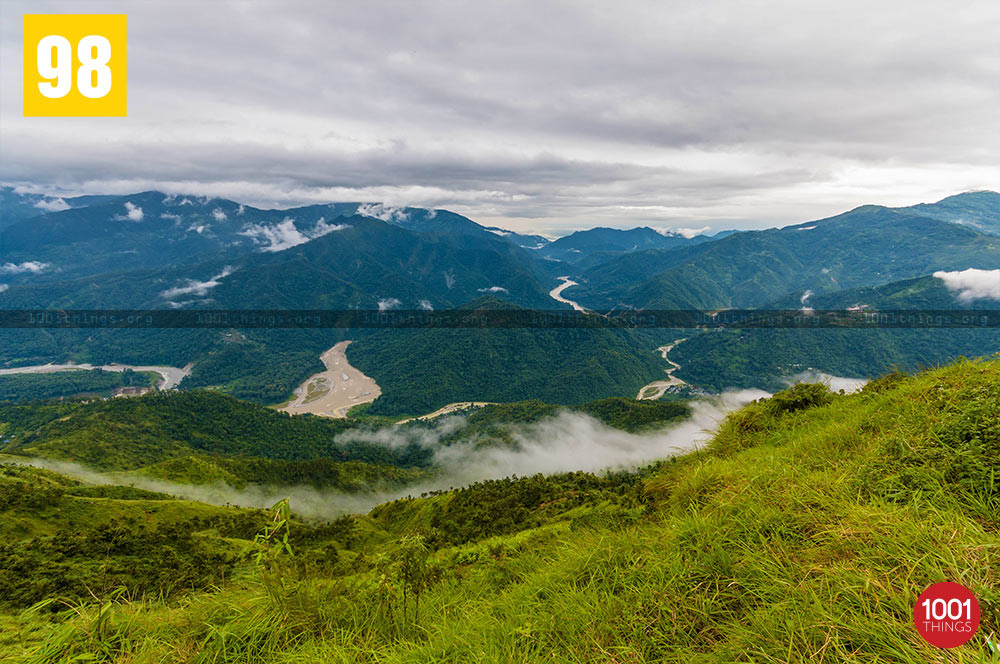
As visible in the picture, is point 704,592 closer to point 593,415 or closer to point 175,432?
point 593,415

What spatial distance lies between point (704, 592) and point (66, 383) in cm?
26210

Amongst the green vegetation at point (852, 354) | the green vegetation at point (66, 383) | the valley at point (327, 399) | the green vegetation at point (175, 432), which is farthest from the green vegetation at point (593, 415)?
the green vegetation at point (66, 383)

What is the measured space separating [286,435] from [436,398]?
2964 inches

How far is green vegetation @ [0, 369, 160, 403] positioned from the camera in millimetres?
169163

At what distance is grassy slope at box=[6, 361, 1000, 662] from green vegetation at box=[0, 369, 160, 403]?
23664 centimetres

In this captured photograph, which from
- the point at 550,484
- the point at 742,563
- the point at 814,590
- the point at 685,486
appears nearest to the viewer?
the point at 814,590

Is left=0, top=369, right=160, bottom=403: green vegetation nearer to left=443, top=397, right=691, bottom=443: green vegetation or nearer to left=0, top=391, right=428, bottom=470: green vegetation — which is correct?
left=0, top=391, right=428, bottom=470: green vegetation

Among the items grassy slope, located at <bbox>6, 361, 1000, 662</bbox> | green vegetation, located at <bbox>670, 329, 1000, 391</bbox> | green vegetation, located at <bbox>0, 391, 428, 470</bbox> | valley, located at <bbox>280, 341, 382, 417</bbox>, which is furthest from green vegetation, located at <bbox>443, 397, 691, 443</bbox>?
grassy slope, located at <bbox>6, 361, 1000, 662</bbox>

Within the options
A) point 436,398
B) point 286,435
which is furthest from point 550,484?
point 436,398

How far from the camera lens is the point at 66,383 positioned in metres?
176

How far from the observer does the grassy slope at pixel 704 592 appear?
8.66ft

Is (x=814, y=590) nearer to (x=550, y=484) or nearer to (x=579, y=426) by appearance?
(x=550, y=484)

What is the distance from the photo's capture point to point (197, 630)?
11.4 ft

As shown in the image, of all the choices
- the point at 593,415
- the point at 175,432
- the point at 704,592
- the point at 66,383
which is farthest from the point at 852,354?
the point at 66,383
